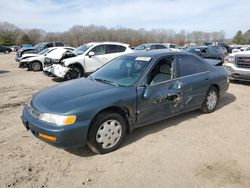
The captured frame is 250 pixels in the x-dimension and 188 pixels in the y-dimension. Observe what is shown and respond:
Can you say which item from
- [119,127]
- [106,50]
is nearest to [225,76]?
[119,127]

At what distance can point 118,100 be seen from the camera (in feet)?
11.5

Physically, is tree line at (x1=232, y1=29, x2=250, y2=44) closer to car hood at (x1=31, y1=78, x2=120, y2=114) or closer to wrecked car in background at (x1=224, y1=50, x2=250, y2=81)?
wrecked car in background at (x1=224, y1=50, x2=250, y2=81)

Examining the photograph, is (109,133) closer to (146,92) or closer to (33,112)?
(146,92)

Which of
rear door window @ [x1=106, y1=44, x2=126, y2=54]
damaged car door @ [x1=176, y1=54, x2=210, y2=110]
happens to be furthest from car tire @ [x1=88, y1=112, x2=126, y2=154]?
rear door window @ [x1=106, y1=44, x2=126, y2=54]

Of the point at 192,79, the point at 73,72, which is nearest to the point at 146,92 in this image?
the point at 192,79

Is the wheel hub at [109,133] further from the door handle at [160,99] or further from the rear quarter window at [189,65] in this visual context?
the rear quarter window at [189,65]

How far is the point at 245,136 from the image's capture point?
4191 mm

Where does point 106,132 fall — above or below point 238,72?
below

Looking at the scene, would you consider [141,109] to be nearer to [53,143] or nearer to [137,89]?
[137,89]

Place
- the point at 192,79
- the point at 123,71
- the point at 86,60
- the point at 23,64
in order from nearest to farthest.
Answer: the point at 123,71 → the point at 192,79 → the point at 86,60 → the point at 23,64

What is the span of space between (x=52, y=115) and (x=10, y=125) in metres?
2.05

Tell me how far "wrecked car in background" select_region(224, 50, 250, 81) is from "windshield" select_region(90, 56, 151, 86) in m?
5.46

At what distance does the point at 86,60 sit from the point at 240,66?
608cm

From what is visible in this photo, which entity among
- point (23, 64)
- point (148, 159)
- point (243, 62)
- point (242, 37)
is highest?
point (242, 37)
